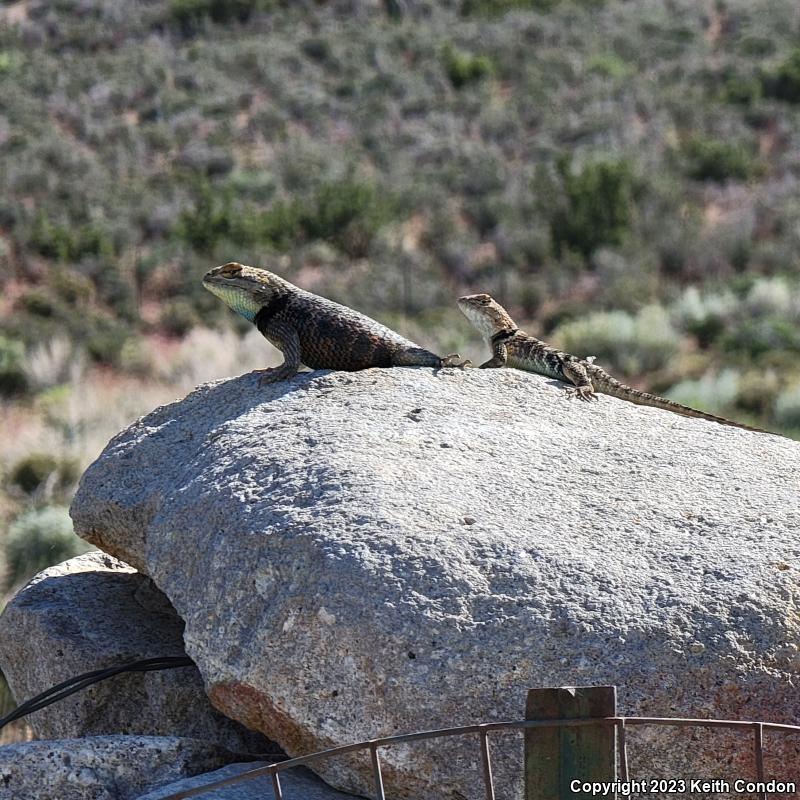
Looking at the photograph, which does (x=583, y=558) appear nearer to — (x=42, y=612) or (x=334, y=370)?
(x=334, y=370)

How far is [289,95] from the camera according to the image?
117 feet

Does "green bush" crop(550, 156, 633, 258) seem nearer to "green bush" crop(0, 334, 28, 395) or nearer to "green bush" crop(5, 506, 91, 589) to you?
"green bush" crop(0, 334, 28, 395)

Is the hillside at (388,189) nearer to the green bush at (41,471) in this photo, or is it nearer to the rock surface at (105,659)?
the green bush at (41,471)

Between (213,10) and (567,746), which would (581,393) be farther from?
(213,10)

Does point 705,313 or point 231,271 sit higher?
point 231,271

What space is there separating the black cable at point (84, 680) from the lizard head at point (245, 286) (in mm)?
1562

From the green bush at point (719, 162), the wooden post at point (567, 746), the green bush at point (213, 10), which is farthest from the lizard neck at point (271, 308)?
the green bush at point (213, 10)

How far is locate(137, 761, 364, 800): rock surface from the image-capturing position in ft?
12.2

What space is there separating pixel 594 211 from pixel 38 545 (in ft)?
61.6

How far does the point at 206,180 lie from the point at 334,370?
2585 cm

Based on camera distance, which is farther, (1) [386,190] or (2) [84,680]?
(1) [386,190]

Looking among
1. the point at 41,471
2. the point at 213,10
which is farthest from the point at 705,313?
the point at 213,10

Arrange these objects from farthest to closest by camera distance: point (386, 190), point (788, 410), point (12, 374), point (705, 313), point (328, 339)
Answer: point (386, 190) < point (705, 313) < point (12, 374) < point (788, 410) < point (328, 339)

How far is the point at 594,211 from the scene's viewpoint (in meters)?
26.8
